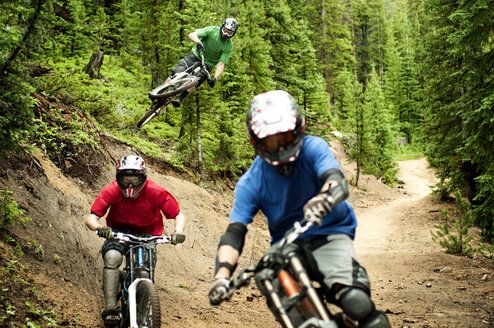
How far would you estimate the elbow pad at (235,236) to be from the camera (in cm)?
369

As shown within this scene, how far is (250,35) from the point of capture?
21.2 meters

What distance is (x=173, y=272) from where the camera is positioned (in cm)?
988

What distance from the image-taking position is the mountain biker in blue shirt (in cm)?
330

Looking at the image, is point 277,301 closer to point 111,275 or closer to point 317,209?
point 317,209

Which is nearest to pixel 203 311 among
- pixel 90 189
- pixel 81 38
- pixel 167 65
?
pixel 90 189

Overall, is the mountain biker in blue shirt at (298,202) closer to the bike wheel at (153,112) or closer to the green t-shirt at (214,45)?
the green t-shirt at (214,45)

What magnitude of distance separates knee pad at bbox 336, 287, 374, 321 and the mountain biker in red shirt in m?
3.21

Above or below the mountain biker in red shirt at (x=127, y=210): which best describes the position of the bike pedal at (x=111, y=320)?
below

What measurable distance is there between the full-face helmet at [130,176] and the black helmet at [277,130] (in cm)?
299

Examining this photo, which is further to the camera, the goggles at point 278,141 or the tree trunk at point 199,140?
the tree trunk at point 199,140

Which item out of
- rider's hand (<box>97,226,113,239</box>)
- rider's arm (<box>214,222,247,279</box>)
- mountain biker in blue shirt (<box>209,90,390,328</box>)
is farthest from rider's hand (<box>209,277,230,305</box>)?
rider's hand (<box>97,226,113,239</box>)

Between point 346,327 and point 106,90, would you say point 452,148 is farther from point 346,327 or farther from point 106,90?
point 346,327

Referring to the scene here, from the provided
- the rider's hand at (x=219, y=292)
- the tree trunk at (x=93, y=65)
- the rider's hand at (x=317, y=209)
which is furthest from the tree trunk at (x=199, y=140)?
the rider's hand at (x=317, y=209)

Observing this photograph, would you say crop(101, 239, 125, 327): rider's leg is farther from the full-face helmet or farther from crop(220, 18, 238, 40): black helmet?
crop(220, 18, 238, 40): black helmet
